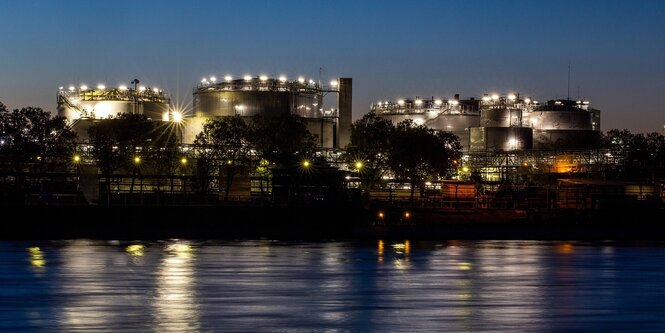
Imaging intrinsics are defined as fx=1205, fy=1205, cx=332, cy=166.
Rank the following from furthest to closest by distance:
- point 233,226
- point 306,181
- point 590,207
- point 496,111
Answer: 1. point 496,111
2. point 306,181
3. point 590,207
4. point 233,226

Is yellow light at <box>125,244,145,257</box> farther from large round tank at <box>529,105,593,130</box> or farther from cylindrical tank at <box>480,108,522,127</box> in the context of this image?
large round tank at <box>529,105,593,130</box>

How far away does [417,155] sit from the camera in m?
106

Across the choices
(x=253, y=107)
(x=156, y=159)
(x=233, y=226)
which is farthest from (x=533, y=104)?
(x=233, y=226)

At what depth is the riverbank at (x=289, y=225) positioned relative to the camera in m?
53.0

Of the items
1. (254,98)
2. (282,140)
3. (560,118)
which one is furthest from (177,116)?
(560,118)

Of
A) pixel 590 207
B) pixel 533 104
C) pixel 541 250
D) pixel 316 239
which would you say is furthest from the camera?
pixel 533 104

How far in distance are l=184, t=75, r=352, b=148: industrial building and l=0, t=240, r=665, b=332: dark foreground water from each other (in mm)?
79035

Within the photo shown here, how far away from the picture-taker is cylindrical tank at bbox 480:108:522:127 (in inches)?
5581

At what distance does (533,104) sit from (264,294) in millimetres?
131441

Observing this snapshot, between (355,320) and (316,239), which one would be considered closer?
(355,320)

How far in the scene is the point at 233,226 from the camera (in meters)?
55.7

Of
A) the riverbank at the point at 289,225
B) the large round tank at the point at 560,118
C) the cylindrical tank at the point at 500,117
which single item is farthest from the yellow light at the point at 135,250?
the large round tank at the point at 560,118

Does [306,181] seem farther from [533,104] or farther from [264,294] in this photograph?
[533,104]

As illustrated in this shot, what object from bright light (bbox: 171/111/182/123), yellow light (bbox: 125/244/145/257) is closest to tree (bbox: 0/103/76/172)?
bright light (bbox: 171/111/182/123)
